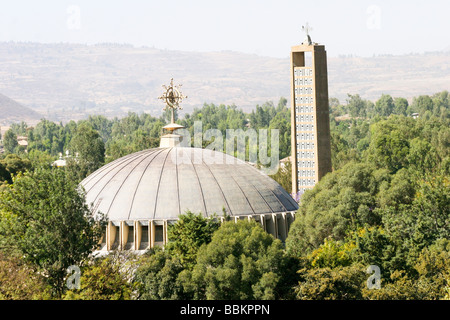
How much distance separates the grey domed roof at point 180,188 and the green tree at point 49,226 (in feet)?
30.0

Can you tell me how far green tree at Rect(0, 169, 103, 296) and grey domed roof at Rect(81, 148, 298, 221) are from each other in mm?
9133

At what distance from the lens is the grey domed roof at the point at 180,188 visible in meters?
57.9

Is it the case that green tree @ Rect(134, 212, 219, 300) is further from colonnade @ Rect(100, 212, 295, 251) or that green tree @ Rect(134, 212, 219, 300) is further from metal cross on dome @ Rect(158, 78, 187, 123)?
metal cross on dome @ Rect(158, 78, 187, 123)

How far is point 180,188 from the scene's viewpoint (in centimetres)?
5941

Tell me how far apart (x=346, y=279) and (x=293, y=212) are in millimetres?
20956

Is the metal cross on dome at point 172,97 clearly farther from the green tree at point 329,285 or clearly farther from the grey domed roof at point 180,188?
the green tree at point 329,285

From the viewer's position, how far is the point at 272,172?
130m

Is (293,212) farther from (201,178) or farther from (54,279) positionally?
(54,279)

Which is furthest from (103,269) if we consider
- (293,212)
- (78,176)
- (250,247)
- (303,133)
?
(78,176)

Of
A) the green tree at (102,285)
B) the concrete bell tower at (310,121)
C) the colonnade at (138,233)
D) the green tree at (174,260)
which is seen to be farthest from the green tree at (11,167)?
the green tree at (102,285)

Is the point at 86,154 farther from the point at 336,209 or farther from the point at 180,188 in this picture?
the point at 336,209

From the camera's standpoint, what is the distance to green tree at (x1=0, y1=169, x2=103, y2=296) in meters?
44.1

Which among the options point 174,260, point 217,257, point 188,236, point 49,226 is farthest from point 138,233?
point 217,257

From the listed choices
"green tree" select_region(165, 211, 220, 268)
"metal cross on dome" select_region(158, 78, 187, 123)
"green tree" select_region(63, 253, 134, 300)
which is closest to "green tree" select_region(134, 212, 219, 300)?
"green tree" select_region(165, 211, 220, 268)
